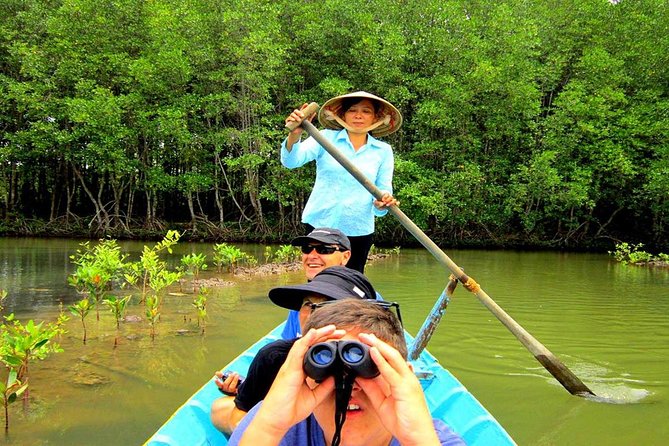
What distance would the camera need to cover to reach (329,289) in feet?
6.17

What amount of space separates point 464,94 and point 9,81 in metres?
14.4

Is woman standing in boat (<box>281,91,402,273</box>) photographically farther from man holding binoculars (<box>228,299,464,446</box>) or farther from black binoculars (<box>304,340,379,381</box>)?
black binoculars (<box>304,340,379,381</box>)

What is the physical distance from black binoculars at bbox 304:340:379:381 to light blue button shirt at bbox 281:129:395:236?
207cm

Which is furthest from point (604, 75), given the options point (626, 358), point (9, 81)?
point (9, 81)

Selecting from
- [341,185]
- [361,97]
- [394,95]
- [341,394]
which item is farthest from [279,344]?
[394,95]

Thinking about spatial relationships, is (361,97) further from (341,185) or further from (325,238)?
(325,238)

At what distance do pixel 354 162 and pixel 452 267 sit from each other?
36.4 inches

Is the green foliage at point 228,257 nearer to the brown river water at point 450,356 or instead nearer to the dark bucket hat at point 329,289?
the brown river water at point 450,356

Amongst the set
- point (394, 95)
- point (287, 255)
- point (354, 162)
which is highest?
point (394, 95)

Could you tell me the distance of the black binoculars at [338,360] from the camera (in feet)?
3.46

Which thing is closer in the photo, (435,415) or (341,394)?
(341,394)

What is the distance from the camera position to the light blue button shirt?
3160mm

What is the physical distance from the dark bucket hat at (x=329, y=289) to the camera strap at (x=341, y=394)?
0.73 meters

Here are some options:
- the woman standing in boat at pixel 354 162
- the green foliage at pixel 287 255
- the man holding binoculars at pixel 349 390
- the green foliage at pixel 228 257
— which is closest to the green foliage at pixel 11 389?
the woman standing in boat at pixel 354 162
